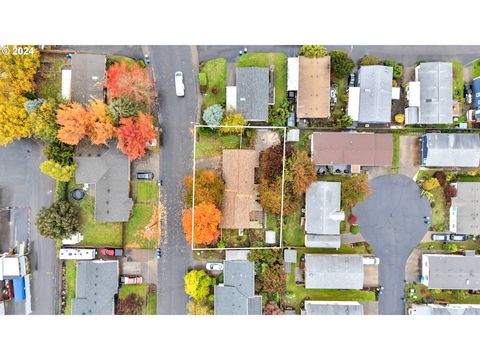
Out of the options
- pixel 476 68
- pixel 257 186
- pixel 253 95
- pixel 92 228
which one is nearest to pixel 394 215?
pixel 257 186

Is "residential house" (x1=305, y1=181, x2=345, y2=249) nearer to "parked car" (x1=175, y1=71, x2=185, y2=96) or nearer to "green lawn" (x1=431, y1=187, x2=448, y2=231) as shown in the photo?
"green lawn" (x1=431, y1=187, x2=448, y2=231)

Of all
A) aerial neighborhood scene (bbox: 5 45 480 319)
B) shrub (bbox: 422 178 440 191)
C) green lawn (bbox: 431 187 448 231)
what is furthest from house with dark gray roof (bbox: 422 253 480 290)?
shrub (bbox: 422 178 440 191)

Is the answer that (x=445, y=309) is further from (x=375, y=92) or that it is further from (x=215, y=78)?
(x=215, y=78)

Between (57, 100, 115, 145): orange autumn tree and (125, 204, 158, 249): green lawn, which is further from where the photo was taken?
(125, 204, 158, 249): green lawn

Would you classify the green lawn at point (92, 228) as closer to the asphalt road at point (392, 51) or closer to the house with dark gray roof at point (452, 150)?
the asphalt road at point (392, 51)

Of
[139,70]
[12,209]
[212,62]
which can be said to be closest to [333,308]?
[212,62]
